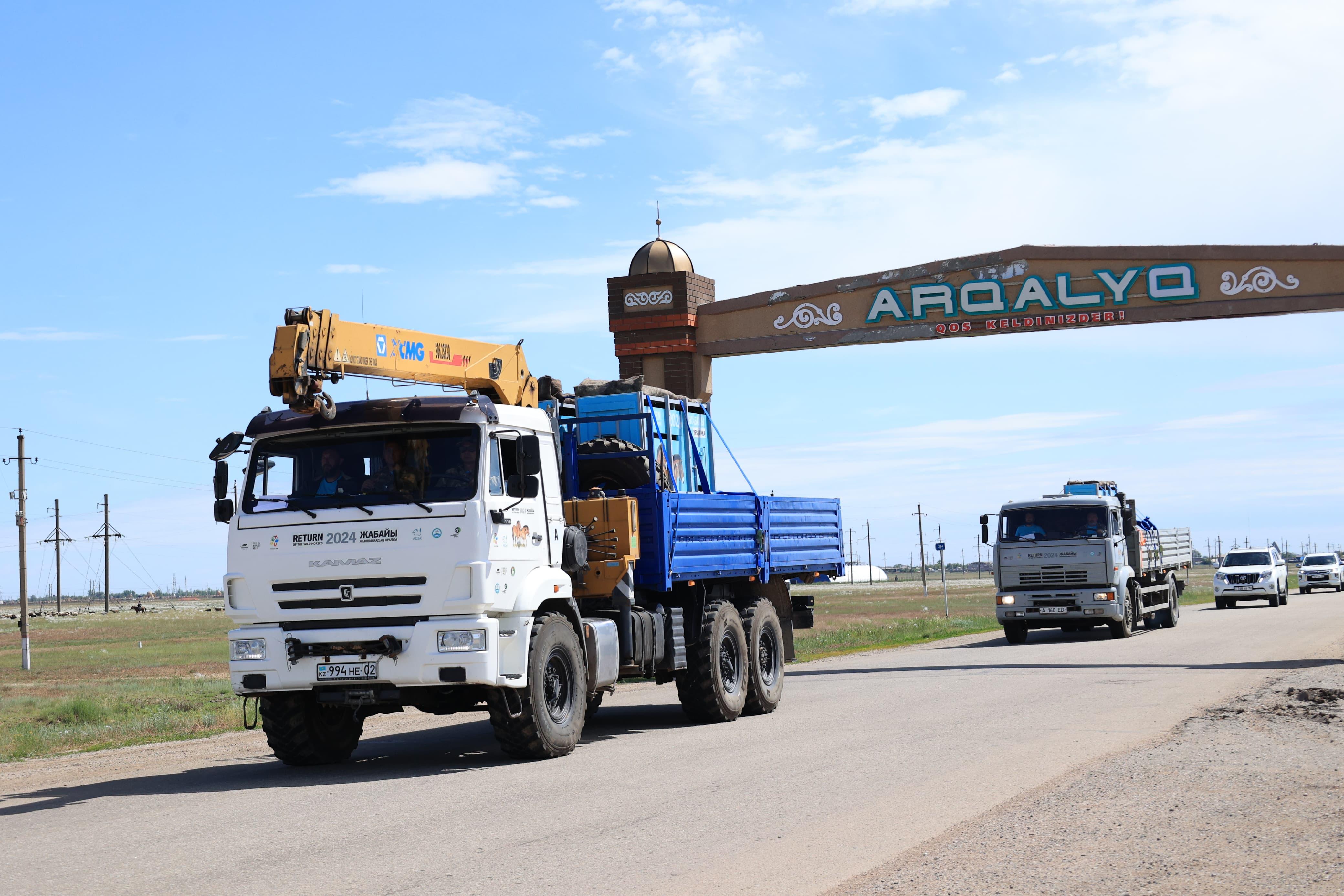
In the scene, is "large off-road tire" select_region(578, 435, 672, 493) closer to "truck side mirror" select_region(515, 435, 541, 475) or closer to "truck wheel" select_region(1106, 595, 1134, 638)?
"truck side mirror" select_region(515, 435, 541, 475)

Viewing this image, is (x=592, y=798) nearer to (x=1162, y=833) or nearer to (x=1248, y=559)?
(x=1162, y=833)

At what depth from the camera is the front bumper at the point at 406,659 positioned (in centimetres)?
1056

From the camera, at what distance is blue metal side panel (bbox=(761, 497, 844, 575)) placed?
16.2 meters

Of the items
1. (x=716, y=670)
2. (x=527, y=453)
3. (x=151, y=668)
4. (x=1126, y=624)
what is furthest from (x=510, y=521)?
(x=151, y=668)

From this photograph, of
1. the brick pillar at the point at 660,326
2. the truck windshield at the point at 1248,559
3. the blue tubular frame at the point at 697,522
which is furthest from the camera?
the truck windshield at the point at 1248,559

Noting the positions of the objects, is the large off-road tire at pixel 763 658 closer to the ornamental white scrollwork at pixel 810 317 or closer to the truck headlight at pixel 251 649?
the truck headlight at pixel 251 649

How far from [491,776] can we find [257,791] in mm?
1850

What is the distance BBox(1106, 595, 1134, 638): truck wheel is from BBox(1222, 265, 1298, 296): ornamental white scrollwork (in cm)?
792

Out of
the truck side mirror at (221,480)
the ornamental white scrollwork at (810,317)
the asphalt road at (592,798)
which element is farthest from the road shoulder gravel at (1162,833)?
the ornamental white scrollwork at (810,317)

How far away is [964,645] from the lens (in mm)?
28562

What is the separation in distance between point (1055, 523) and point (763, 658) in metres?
13.7

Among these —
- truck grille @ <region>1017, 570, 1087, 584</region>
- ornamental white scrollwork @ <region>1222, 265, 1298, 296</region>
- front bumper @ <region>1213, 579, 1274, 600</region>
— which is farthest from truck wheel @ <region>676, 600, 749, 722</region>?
front bumper @ <region>1213, 579, 1274, 600</region>

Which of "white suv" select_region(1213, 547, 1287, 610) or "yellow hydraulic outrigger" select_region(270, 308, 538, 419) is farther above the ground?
"yellow hydraulic outrigger" select_region(270, 308, 538, 419)

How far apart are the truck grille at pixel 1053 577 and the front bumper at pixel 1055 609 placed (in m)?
0.21
